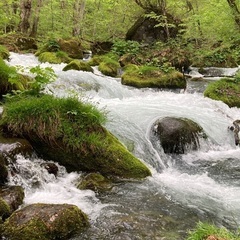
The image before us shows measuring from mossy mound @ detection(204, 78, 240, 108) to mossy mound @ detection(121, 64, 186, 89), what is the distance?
1.82m

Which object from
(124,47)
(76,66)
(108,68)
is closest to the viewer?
(76,66)

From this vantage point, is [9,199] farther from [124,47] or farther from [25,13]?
[124,47]

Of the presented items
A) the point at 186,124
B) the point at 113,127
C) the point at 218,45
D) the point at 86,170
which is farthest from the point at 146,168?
the point at 218,45

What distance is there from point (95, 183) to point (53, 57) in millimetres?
11099

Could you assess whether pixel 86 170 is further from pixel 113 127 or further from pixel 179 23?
pixel 179 23

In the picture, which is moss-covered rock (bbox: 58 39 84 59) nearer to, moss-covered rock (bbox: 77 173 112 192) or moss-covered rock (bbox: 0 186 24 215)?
moss-covered rock (bbox: 77 173 112 192)

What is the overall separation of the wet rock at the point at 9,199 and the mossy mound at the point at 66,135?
3.91 feet

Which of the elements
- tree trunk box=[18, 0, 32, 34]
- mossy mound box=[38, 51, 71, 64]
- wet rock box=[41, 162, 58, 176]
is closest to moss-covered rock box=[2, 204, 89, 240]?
wet rock box=[41, 162, 58, 176]

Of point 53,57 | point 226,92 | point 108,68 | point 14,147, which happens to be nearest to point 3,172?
point 14,147

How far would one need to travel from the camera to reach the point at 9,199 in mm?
4387

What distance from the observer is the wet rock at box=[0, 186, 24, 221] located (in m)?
4.08

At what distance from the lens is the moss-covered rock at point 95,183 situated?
17.4 ft

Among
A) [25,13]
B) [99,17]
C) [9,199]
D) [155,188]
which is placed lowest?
[155,188]

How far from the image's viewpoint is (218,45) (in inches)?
831
